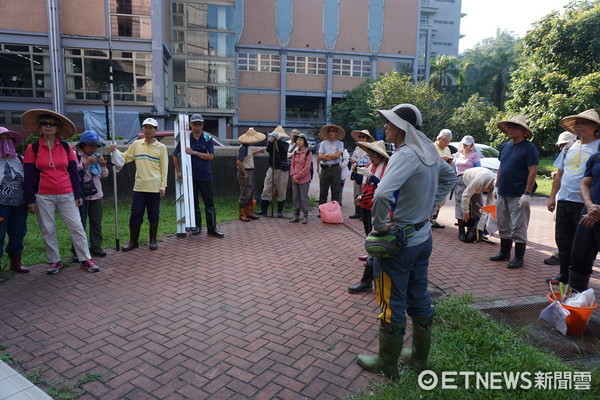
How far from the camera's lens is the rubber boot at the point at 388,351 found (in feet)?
10.2

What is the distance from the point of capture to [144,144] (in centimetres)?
657

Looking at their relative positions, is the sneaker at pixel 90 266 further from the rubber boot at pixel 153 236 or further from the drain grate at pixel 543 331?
the drain grate at pixel 543 331

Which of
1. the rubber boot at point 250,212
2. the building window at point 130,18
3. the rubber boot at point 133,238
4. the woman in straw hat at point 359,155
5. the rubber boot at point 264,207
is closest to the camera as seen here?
the rubber boot at point 133,238

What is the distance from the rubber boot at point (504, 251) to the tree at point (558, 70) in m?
9.91

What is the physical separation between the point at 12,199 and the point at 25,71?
939 inches

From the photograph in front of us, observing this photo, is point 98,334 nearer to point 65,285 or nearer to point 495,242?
point 65,285

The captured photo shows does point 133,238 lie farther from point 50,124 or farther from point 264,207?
point 264,207

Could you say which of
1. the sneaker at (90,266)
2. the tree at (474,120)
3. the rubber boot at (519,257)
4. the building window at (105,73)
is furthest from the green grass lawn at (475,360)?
the building window at (105,73)

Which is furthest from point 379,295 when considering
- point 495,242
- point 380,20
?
point 380,20

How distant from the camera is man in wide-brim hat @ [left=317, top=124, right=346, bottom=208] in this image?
8828 mm

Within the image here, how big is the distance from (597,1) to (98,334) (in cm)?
1799

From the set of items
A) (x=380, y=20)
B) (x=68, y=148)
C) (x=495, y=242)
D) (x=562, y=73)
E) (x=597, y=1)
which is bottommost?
(x=495, y=242)

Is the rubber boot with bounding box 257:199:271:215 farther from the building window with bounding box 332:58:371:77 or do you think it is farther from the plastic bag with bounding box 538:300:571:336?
the building window with bounding box 332:58:371:77

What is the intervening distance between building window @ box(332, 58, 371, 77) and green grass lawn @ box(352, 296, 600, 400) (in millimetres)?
43265
